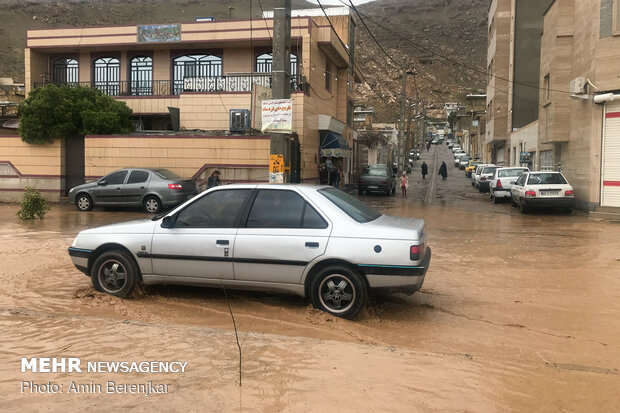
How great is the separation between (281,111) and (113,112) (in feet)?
42.8

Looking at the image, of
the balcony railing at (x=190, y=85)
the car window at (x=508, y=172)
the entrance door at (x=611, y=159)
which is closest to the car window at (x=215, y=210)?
the balcony railing at (x=190, y=85)

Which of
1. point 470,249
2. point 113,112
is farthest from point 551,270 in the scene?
point 113,112

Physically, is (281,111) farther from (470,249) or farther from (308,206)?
(308,206)

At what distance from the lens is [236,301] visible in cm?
673

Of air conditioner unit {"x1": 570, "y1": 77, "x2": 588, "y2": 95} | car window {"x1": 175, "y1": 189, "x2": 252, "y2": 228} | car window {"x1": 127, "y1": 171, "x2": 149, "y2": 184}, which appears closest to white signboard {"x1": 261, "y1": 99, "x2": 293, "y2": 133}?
car window {"x1": 175, "y1": 189, "x2": 252, "y2": 228}

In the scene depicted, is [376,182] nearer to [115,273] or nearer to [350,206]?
Answer: [350,206]

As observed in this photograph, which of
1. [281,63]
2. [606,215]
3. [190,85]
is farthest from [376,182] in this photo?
[281,63]

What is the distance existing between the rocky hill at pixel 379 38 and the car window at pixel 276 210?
9975cm

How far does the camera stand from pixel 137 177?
18078mm

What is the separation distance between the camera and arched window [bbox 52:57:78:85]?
2925cm

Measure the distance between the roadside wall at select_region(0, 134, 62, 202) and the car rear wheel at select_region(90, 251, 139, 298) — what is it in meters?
16.7

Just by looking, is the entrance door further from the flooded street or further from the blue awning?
the blue awning

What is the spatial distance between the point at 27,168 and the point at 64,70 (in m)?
9.84

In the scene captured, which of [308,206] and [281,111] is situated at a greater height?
[281,111]
